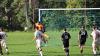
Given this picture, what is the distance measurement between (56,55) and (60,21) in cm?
1031

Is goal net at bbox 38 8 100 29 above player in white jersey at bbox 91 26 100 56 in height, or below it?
below

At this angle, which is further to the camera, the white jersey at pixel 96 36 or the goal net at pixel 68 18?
the goal net at pixel 68 18

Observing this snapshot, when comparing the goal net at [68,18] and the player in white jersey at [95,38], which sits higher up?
the player in white jersey at [95,38]

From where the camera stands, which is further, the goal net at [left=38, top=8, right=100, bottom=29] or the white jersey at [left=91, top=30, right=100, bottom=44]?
the goal net at [left=38, top=8, right=100, bottom=29]

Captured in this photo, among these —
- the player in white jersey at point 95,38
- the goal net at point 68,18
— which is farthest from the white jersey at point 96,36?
the goal net at point 68,18

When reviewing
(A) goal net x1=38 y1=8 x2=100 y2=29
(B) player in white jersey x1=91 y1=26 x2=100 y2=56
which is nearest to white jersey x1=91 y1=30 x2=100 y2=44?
(B) player in white jersey x1=91 y1=26 x2=100 y2=56

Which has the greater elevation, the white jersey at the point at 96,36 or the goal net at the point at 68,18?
the white jersey at the point at 96,36

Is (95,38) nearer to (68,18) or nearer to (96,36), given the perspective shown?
(96,36)

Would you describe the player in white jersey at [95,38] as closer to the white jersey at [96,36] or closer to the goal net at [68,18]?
the white jersey at [96,36]

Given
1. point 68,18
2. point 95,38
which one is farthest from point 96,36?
point 68,18

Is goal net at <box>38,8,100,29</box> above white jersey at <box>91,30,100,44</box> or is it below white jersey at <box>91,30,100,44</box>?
below

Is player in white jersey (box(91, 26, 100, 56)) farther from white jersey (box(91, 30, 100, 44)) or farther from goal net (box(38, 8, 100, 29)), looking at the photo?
goal net (box(38, 8, 100, 29))

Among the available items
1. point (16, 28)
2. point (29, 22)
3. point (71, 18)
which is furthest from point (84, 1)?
point (71, 18)

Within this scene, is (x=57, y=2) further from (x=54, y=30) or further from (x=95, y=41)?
(x=95, y=41)
